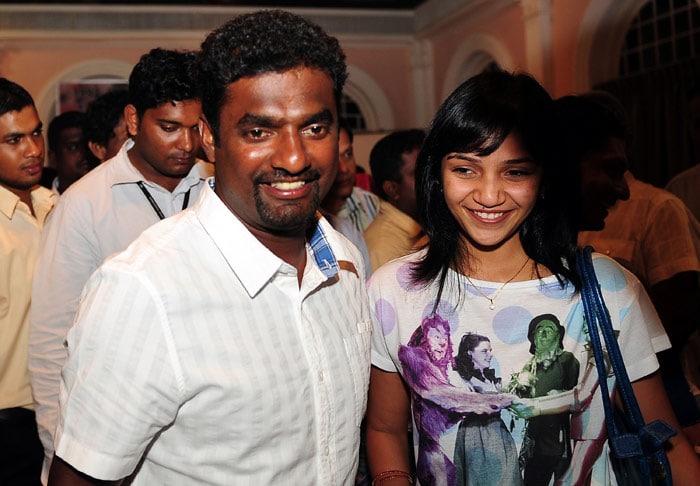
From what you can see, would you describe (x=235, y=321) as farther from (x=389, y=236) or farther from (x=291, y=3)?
(x=291, y=3)

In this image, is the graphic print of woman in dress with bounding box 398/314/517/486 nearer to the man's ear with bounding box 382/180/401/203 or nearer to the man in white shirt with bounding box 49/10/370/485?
the man in white shirt with bounding box 49/10/370/485

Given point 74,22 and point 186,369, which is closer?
point 186,369

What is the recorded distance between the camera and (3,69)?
10.3 metres

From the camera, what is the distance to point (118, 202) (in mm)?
2322

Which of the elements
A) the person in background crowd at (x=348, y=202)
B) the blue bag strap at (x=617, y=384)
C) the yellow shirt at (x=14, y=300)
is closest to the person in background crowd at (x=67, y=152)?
the person in background crowd at (x=348, y=202)

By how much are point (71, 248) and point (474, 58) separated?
9.00 m

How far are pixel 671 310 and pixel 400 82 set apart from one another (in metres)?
9.76

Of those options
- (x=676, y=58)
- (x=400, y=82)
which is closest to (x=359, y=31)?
(x=400, y=82)

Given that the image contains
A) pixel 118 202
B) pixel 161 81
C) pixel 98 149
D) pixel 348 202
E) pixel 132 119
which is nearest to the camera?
pixel 118 202

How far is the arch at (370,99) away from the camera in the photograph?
38.2ft

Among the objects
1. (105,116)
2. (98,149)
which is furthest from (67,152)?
(105,116)

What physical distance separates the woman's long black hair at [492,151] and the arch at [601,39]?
6868mm

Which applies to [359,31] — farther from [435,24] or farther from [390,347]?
[390,347]

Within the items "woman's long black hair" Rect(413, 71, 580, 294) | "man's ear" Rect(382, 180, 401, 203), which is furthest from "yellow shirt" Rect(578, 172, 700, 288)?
"man's ear" Rect(382, 180, 401, 203)
